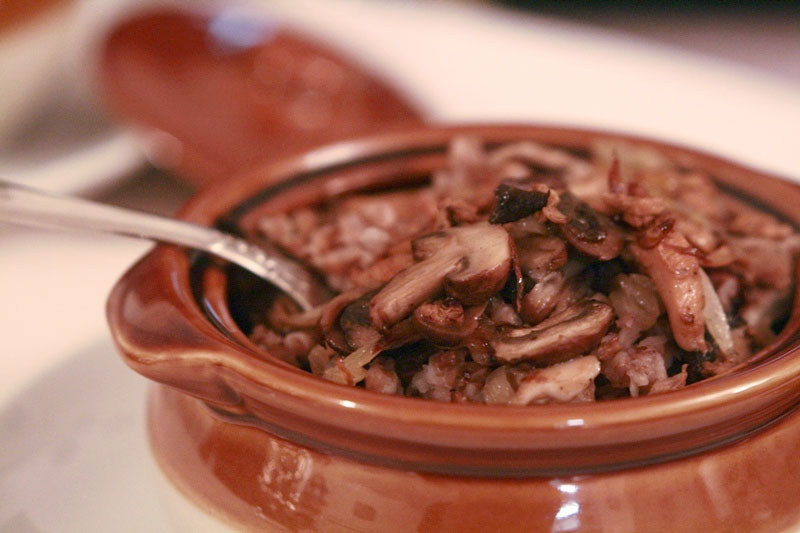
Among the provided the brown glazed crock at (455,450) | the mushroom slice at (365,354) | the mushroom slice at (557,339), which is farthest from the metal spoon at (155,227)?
the mushroom slice at (557,339)

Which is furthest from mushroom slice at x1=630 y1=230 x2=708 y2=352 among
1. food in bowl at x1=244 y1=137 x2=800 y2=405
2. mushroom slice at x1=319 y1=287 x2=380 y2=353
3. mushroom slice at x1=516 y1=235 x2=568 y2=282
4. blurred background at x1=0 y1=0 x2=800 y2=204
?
blurred background at x1=0 y1=0 x2=800 y2=204

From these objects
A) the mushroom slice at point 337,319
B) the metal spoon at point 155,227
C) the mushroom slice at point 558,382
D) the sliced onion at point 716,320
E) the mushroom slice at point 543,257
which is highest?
the mushroom slice at point 543,257

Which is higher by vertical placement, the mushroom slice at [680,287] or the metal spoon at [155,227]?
the mushroom slice at [680,287]

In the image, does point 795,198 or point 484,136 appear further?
point 484,136

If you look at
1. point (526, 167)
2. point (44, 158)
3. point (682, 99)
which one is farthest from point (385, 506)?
point (682, 99)

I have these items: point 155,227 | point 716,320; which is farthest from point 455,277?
point 155,227

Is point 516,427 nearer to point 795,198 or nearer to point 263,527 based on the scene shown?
point 263,527

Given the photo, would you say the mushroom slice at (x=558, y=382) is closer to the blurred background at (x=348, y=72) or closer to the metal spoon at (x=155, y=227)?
the metal spoon at (x=155, y=227)

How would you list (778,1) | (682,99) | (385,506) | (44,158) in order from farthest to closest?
(778,1) → (682,99) → (44,158) → (385,506)
